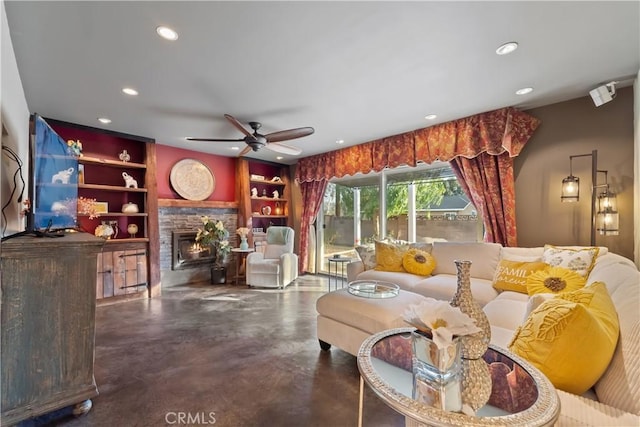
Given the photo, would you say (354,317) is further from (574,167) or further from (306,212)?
(306,212)

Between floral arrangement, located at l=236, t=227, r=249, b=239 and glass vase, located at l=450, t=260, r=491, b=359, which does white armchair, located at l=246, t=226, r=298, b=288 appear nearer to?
floral arrangement, located at l=236, t=227, r=249, b=239

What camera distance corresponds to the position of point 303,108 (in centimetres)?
322

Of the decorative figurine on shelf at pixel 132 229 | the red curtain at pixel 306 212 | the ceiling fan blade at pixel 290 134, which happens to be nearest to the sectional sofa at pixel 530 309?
the ceiling fan blade at pixel 290 134

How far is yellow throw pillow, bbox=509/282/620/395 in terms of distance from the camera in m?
1.00

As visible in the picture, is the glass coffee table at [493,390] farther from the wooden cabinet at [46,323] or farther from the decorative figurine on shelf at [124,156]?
the decorative figurine on shelf at [124,156]

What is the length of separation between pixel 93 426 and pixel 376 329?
1840 millimetres

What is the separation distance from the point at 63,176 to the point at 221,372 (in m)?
1.99

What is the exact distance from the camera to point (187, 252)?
502 centimetres

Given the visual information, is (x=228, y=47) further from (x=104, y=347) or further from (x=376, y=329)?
(x=104, y=347)

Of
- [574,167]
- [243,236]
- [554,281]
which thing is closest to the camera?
[554,281]

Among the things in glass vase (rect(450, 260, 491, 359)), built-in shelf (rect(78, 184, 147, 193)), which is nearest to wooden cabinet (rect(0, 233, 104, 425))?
glass vase (rect(450, 260, 491, 359))

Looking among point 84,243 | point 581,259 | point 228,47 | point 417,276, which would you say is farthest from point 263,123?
point 581,259

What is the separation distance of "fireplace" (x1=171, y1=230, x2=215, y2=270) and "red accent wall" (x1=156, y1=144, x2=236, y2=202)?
712 millimetres

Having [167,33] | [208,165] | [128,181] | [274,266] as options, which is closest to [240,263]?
[274,266]
